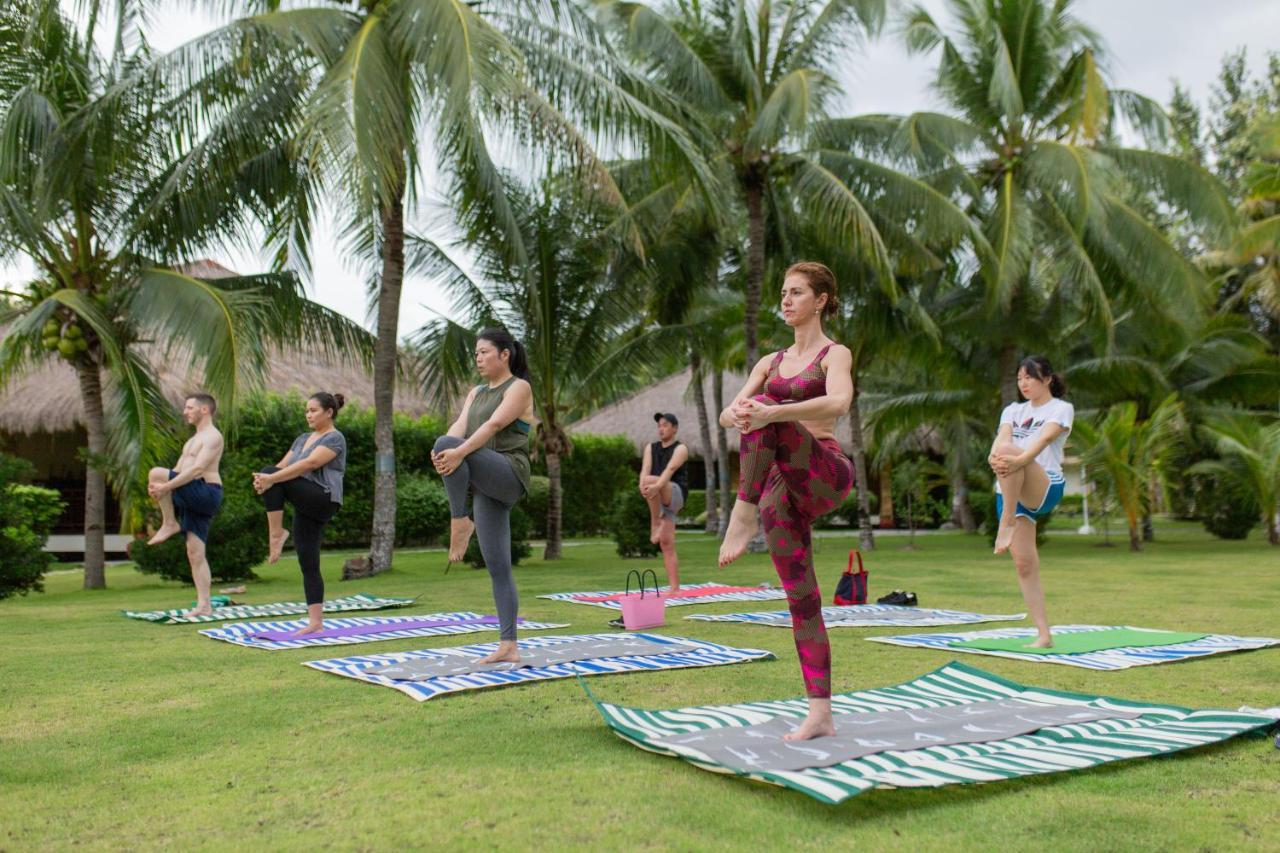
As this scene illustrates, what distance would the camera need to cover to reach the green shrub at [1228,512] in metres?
20.0

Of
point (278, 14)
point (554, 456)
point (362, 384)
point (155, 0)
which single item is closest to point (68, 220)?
point (155, 0)

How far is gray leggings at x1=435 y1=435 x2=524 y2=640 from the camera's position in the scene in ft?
17.6

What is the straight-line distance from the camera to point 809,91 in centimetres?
1513

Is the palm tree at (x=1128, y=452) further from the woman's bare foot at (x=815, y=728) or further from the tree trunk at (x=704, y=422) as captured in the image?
the woman's bare foot at (x=815, y=728)

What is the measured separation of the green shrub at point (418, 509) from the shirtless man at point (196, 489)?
463 inches

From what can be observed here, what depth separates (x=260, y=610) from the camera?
9.07 metres

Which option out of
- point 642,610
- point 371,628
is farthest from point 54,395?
point 642,610

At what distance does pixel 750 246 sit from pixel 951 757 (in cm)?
1412

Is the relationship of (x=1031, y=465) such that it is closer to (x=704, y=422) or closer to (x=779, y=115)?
(x=779, y=115)

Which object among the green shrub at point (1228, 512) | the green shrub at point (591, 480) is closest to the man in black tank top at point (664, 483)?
the green shrub at point (1228, 512)

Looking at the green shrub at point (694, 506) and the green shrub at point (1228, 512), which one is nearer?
the green shrub at point (1228, 512)

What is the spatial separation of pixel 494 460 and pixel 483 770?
207cm

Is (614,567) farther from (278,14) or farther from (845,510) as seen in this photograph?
(845,510)

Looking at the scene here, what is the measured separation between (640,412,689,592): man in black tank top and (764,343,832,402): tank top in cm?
598
